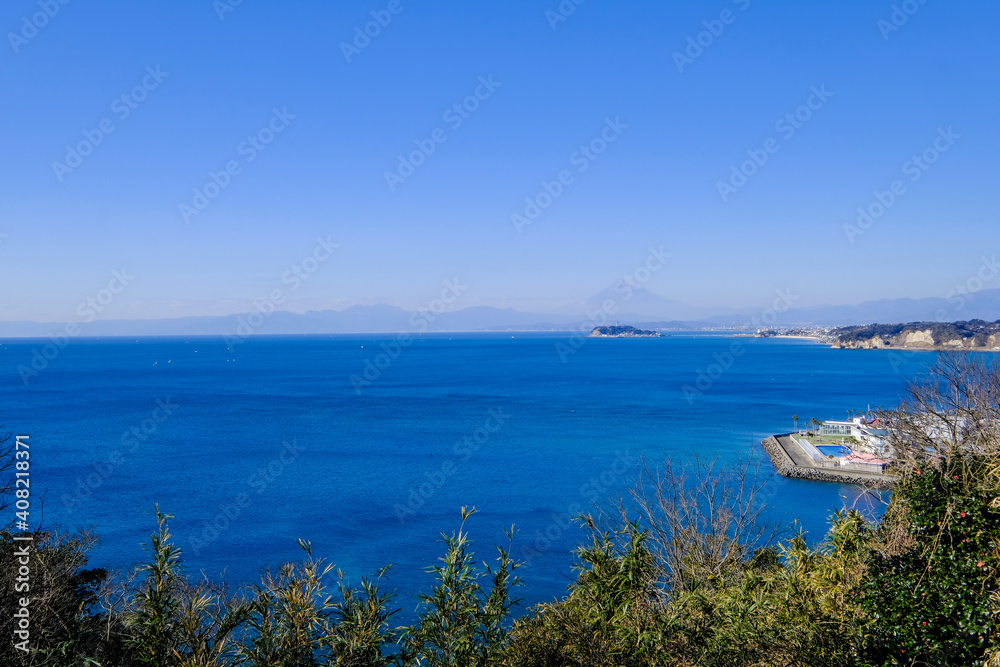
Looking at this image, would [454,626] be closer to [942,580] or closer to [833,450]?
[942,580]

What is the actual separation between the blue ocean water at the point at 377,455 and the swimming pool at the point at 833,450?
4.15 metres

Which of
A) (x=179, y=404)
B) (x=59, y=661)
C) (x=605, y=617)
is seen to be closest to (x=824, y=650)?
(x=605, y=617)

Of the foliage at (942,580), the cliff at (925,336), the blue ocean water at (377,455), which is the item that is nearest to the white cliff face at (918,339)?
the cliff at (925,336)

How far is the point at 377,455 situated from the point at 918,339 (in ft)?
441

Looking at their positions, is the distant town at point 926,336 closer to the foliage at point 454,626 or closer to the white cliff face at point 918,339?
the white cliff face at point 918,339

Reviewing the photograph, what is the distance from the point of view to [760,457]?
119 feet

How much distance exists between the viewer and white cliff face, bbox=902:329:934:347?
12695 cm

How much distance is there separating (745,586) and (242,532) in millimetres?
22146

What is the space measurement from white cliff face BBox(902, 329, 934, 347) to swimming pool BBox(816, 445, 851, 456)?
104 metres

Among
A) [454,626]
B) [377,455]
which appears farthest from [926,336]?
Answer: [454,626]

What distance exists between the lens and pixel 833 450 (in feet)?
129

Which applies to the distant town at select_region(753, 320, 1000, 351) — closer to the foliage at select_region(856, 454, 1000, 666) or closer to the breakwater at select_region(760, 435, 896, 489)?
the breakwater at select_region(760, 435, 896, 489)

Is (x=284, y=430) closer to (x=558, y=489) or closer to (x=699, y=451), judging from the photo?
(x=558, y=489)

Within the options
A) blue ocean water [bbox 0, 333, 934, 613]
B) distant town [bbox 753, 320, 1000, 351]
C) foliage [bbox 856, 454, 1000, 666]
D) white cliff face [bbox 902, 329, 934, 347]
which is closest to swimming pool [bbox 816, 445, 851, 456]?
blue ocean water [bbox 0, 333, 934, 613]
